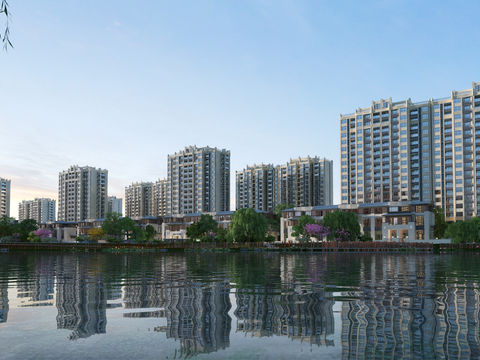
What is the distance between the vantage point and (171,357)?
8227 mm

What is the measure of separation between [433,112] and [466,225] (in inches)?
3117

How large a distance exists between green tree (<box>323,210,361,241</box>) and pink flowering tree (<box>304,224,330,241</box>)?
3.64 ft

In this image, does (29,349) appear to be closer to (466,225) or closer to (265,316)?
(265,316)

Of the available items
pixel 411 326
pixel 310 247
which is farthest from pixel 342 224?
pixel 411 326

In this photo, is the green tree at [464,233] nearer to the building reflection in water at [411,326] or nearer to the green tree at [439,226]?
the green tree at [439,226]

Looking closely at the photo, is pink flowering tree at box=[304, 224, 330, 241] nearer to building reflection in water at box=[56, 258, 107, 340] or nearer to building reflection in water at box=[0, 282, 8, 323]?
building reflection in water at box=[56, 258, 107, 340]

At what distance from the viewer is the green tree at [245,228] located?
115 m

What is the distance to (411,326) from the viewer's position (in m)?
11.1

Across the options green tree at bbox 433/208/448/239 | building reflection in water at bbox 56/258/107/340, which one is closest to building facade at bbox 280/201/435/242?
green tree at bbox 433/208/448/239

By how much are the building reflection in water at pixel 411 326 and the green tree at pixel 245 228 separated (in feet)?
320

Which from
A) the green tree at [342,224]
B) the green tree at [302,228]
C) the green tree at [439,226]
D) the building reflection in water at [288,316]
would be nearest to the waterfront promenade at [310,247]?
the green tree at [342,224]

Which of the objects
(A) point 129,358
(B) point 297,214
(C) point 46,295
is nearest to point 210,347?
(A) point 129,358

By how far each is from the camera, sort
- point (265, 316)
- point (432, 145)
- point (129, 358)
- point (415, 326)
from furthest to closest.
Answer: point (432, 145) < point (265, 316) < point (415, 326) < point (129, 358)

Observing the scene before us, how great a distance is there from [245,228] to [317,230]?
63.5ft
